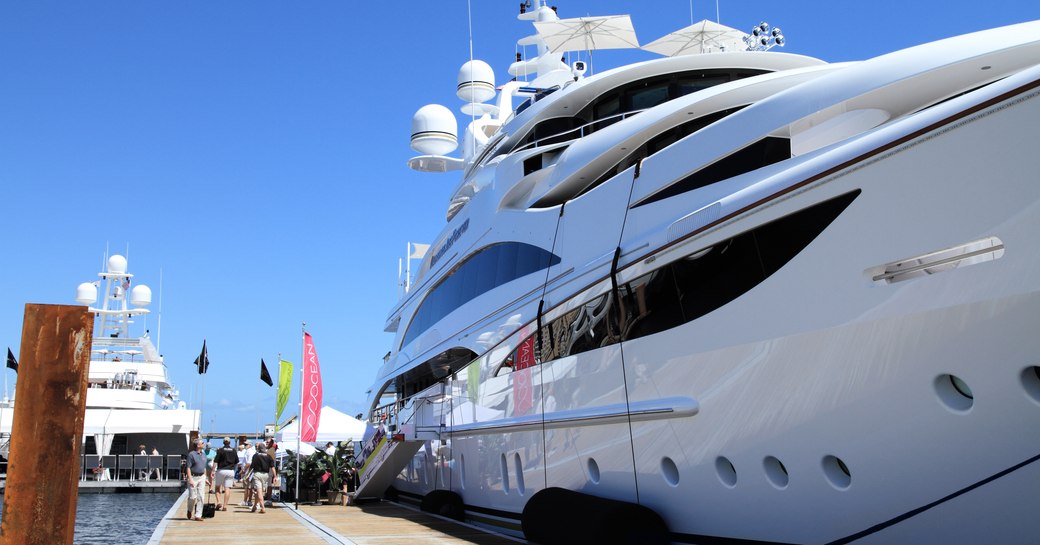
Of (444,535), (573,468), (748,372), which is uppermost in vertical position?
(748,372)

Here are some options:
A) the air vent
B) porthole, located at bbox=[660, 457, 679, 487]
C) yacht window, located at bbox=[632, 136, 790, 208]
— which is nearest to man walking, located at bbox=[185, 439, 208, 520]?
porthole, located at bbox=[660, 457, 679, 487]

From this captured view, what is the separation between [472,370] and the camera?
11.8 m

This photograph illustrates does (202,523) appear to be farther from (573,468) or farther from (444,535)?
(573,468)

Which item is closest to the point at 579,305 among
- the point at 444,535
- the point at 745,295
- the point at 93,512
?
the point at 745,295

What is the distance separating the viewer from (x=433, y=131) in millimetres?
19219

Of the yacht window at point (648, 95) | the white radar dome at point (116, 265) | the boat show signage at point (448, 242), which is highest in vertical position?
the white radar dome at point (116, 265)

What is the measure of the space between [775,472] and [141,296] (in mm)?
41515

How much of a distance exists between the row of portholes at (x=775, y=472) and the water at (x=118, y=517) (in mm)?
6743

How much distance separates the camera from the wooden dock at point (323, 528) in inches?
362

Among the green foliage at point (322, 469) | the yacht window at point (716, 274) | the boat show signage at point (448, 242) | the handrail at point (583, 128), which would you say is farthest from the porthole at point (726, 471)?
the green foliage at point (322, 469)

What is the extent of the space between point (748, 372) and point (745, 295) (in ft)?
1.84

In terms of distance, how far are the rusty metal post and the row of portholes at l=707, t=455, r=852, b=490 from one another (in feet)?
14.5

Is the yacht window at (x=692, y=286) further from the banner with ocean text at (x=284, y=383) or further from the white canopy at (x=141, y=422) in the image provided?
the white canopy at (x=141, y=422)

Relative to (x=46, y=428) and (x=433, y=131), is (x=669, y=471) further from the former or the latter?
(x=433, y=131)
